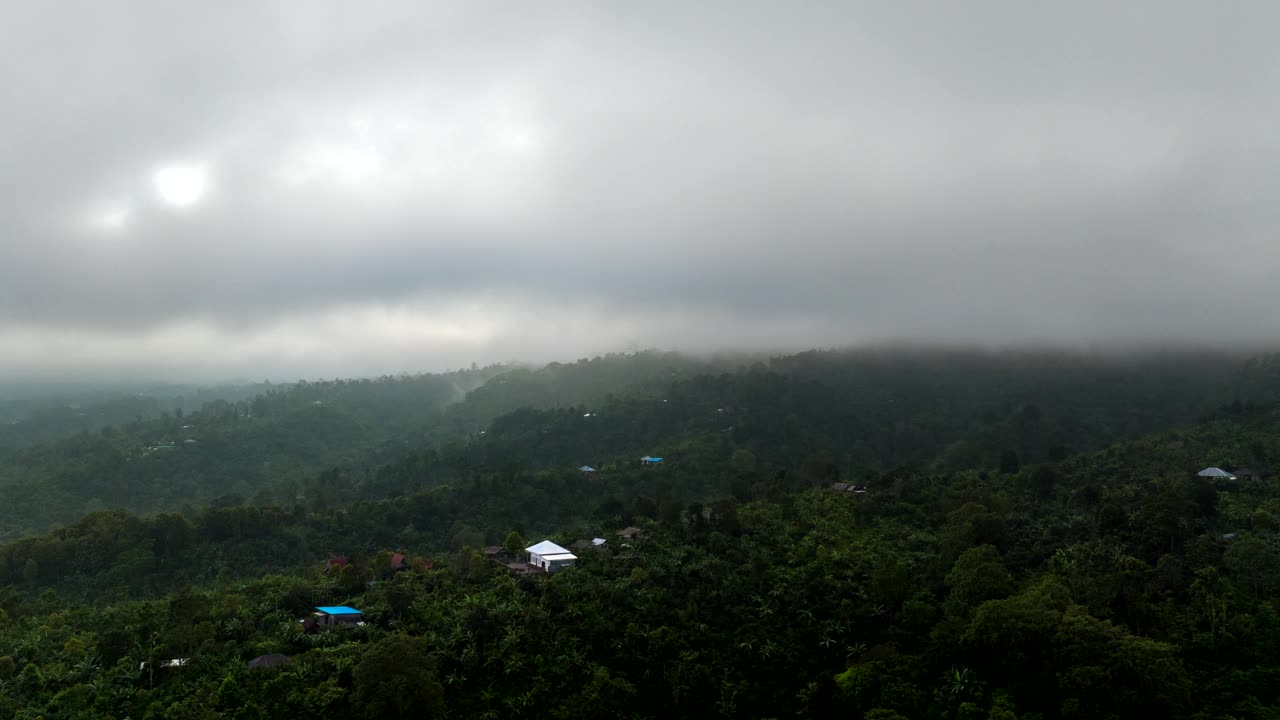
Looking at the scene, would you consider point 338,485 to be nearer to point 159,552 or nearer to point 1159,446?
point 159,552

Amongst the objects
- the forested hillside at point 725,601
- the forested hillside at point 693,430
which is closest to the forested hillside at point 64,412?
the forested hillside at point 693,430

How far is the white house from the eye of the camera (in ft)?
160

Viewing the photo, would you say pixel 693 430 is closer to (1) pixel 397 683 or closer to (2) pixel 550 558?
(2) pixel 550 558

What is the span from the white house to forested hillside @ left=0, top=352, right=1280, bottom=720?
3.85ft

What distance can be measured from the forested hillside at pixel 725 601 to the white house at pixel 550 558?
3.85 feet

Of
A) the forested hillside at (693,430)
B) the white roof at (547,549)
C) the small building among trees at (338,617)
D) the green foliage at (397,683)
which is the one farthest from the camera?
the forested hillside at (693,430)

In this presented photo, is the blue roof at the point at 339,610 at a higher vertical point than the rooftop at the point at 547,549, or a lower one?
higher

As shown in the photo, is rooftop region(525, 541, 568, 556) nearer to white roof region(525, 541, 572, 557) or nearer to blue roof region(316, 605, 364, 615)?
white roof region(525, 541, 572, 557)

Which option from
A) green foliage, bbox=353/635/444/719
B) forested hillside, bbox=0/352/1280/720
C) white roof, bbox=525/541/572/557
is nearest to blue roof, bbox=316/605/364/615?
forested hillside, bbox=0/352/1280/720

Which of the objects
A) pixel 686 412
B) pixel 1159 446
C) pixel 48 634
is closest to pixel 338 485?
pixel 686 412

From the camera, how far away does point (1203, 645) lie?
32125 mm

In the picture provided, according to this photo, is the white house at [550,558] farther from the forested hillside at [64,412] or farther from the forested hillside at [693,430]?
the forested hillside at [64,412]

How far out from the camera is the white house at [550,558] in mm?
48906

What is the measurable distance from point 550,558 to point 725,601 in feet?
43.0
